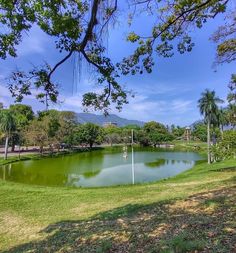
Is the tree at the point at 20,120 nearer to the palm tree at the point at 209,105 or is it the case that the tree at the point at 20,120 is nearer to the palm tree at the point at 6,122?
the palm tree at the point at 6,122

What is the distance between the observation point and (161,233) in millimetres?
4902

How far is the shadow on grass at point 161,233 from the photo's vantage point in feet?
13.6

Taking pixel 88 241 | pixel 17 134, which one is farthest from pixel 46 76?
pixel 17 134

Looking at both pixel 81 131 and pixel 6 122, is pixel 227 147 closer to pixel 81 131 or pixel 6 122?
pixel 6 122

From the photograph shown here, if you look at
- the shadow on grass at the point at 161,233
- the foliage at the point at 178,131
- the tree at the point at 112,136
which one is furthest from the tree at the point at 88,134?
the shadow on grass at the point at 161,233

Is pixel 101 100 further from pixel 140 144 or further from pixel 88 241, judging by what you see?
pixel 140 144

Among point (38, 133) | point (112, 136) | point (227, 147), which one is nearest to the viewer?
point (227, 147)

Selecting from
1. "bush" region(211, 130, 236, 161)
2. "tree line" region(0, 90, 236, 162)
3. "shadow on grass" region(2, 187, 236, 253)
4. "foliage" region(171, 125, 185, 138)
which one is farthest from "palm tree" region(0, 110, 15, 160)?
"foliage" region(171, 125, 185, 138)

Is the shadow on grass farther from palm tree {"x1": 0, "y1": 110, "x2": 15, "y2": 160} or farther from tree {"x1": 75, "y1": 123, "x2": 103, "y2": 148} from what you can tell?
tree {"x1": 75, "y1": 123, "x2": 103, "y2": 148}

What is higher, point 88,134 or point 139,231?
point 88,134

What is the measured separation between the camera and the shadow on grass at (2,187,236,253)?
4140 mm

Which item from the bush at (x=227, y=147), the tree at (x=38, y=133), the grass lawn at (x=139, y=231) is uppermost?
the tree at (x=38, y=133)

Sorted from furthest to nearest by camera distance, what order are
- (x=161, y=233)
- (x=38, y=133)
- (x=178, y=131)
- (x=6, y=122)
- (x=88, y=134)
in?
(x=178, y=131), (x=88, y=134), (x=38, y=133), (x=6, y=122), (x=161, y=233)

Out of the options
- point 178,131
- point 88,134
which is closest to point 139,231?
point 88,134
